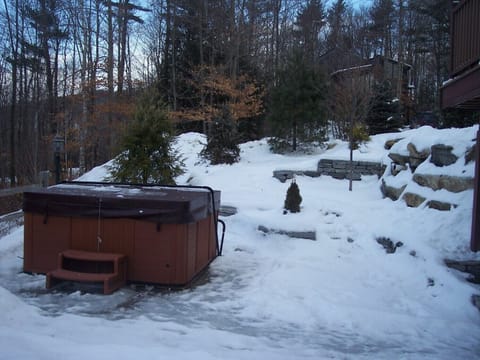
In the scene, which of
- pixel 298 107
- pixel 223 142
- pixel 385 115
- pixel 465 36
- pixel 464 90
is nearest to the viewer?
pixel 464 90

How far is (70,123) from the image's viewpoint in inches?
856

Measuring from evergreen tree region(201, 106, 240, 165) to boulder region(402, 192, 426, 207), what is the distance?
6.53 metres

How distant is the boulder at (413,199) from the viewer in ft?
25.6

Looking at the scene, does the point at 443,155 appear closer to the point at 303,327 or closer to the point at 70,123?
the point at 303,327

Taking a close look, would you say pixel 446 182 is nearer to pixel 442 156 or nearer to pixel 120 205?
pixel 442 156

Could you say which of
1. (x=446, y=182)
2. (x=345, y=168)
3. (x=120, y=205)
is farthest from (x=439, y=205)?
(x=120, y=205)

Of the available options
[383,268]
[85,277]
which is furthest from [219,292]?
[383,268]

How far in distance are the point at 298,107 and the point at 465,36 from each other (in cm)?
872

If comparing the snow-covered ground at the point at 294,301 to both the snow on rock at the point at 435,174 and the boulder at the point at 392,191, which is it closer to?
the snow on rock at the point at 435,174

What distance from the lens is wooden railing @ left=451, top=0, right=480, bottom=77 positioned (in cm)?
558

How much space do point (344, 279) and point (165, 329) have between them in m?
2.90

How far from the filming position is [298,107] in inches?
575

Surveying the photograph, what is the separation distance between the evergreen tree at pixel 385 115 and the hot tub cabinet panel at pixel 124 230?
1438cm

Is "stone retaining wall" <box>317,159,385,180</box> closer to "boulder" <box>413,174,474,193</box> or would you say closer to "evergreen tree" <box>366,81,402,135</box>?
"boulder" <box>413,174,474,193</box>
